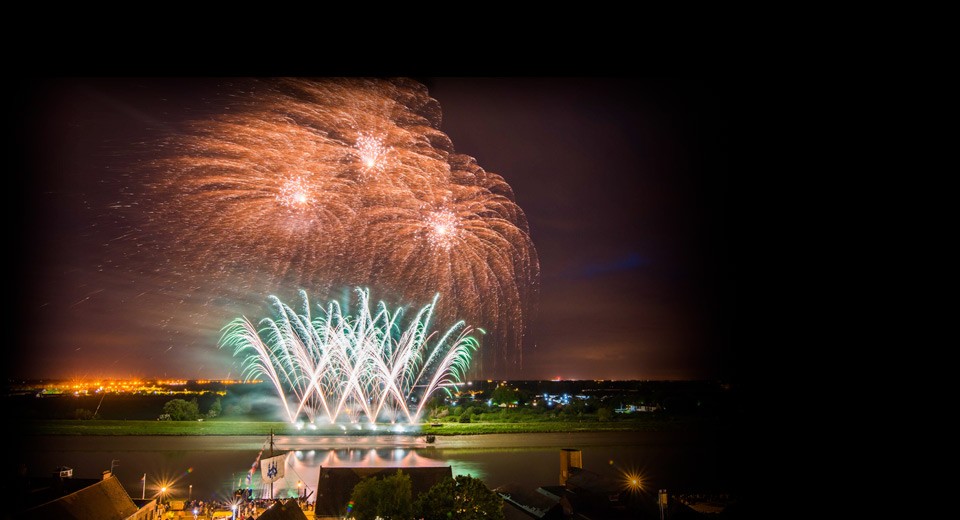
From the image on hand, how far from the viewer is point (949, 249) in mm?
3512

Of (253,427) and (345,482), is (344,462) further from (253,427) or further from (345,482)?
(253,427)

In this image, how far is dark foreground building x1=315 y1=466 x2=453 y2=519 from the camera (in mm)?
5727

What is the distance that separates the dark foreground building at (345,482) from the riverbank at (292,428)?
8619 millimetres

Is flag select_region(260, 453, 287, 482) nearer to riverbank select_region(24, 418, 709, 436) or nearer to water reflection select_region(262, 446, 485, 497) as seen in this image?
water reflection select_region(262, 446, 485, 497)

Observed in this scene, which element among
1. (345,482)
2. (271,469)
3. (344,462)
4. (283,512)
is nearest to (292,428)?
(344,462)

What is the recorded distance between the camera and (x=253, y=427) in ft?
53.9

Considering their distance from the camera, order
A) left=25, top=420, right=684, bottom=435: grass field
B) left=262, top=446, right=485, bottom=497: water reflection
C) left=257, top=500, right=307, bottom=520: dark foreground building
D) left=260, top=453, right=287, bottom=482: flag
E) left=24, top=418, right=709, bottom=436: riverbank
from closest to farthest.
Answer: left=257, top=500, right=307, bottom=520: dark foreground building, left=260, top=453, right=287, bottom=482: flag, left=262, top=446, right=485, bottom=497: water reflection, left=24, top=418, right=709, bottom=436: riverbank, left=25, top=420, right=684, bottom=435: grass field

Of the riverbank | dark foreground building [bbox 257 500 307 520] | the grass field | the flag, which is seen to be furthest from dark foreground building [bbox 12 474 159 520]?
the grass field

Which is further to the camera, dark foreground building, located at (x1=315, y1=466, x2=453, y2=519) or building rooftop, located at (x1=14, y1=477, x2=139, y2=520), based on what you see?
dark foreground building, located at (x1=315, y1=466, x2=453, y2=519)

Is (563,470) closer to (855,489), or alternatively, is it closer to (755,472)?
(755,472)

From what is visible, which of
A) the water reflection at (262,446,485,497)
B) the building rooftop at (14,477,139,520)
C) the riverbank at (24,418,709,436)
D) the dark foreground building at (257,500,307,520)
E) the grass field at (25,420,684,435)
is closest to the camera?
the dark foreground building at (257,500,307,520)

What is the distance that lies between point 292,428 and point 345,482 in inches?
403

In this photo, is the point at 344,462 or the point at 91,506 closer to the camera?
the point at 91,506

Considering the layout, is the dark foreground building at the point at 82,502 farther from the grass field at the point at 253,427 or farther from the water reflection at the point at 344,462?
the grass field at the point at 253,427
